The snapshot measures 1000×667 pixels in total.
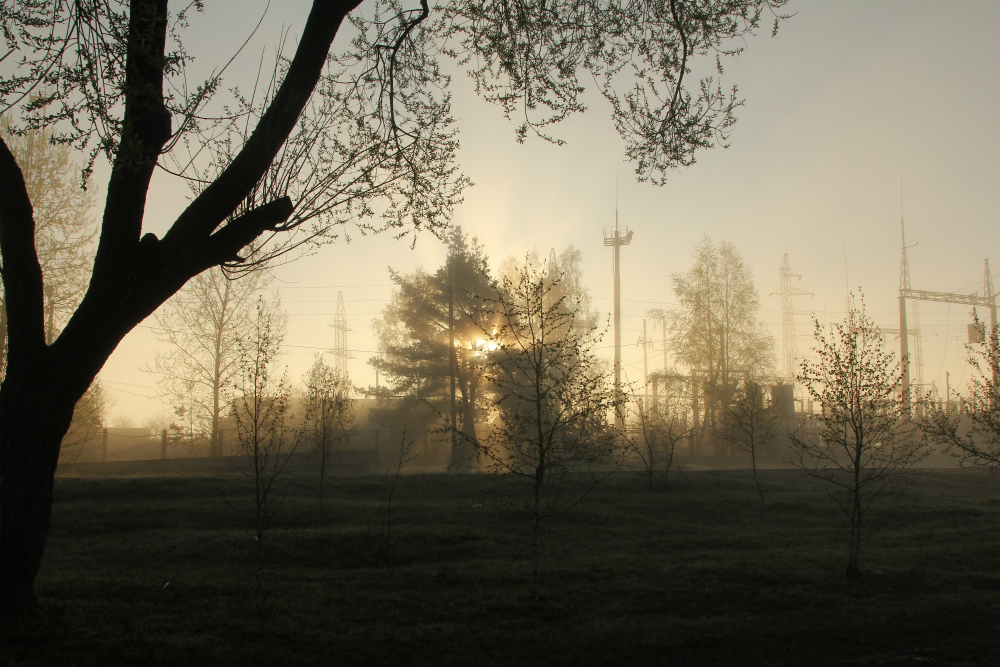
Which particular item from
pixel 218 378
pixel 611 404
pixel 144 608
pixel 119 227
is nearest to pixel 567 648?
pixel 611 404

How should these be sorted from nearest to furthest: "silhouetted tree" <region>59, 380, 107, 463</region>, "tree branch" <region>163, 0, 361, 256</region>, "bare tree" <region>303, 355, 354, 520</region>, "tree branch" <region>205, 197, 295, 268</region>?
1. "tree branch" <region>163, 0, 361, 256</region>
2. "tree branch" <region>205, 197, 295, 268</region>
3. "bare tree" <region>303, 355, 354, 520</region>
4. "silhouetted tree" <region>59, 380, 107, 463</region>

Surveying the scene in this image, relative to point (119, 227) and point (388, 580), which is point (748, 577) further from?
point (119, 227)

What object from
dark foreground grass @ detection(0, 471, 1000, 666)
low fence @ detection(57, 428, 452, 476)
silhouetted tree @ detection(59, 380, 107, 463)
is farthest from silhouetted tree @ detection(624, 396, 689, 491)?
silhouetted tree @ detection(59, 380, 107, 463)

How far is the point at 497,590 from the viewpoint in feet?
33.6

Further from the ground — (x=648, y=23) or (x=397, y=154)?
(x=648, y=23)

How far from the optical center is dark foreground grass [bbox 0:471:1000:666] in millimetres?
7465

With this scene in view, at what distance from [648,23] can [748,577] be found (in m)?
8.50

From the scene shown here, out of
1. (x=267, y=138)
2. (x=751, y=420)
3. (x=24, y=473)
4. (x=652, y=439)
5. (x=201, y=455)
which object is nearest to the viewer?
(x=24, y=473)

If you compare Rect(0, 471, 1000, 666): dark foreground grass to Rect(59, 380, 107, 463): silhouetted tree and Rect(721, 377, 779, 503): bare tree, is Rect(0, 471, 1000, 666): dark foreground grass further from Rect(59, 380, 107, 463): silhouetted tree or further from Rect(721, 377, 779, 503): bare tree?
Rect(59, 380, 107, 463): silhouetted tree

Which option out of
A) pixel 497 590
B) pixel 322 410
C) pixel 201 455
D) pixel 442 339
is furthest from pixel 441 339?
pixel 497 590

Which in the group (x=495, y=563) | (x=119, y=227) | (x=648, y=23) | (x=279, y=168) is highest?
(x=648, y=23)

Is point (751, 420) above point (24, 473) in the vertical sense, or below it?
above

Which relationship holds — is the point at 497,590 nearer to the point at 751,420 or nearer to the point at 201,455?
the point at 751,420

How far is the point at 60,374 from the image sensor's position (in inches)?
239
